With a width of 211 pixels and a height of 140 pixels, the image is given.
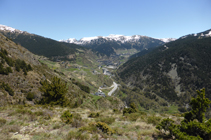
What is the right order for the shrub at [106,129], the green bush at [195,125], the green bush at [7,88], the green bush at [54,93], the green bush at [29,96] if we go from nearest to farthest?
the green bush at [195,125], the shrub at [106,129], the green bush at [54,93], the green bush at [7,88], the green bush at [29,96]

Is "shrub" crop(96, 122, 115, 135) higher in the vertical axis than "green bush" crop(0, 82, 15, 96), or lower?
lower

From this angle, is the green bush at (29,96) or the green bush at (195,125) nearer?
the green bush at (195,125)

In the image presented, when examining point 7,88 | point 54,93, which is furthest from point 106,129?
point 7,88

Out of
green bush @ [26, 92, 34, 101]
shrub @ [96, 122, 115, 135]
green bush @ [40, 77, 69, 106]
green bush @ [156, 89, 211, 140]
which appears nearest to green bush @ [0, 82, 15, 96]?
green bush @ [26, 92, 34, 101]

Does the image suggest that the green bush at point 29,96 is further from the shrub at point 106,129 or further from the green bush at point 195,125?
the green bush at point 195,125

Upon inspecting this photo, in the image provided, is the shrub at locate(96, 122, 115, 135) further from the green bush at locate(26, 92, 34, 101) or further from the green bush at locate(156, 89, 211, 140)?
the green bush at locate(26, 92, 34, 101)

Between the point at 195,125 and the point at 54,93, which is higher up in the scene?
the point at 195,125

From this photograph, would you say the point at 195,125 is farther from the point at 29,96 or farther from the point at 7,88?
the point at 7,88

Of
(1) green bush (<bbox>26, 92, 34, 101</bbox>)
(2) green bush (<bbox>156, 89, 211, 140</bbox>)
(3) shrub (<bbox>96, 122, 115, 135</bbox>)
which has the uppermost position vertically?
(2) green bush (<bbox>156, 89, 211, 140</bbox>)

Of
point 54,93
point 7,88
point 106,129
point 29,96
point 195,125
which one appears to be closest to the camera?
point 195,125

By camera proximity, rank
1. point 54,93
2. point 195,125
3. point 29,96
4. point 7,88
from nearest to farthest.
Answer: point 195,125 < point 54,93 < point 7,88 < point 29,96

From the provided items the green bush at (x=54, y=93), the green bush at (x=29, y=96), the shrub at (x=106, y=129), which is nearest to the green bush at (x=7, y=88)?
the green bush at (x=29, y=96)

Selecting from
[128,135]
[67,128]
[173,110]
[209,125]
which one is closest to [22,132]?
[67,128]

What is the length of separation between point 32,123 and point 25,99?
82.2 ft
